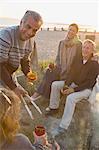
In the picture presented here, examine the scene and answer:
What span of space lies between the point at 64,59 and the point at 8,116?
5.51 ft

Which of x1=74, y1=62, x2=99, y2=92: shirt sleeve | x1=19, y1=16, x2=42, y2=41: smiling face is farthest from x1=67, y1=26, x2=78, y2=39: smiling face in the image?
x1=19, y1=16, x2=42, y2=41: smiling face

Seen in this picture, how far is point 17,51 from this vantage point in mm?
1824

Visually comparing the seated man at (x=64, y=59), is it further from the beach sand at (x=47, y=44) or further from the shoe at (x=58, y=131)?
the beach sand at (x=47, y=44)

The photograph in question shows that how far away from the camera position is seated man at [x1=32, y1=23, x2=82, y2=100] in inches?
106

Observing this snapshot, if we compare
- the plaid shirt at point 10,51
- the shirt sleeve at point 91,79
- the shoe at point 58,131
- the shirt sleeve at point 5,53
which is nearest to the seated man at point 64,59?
the shirt sleeve at point 91,79

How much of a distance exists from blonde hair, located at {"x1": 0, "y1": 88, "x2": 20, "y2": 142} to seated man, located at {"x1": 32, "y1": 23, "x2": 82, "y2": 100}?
4.77 ft

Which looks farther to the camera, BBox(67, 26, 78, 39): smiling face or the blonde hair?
BBox(67, 26, 78, 39): smiling face

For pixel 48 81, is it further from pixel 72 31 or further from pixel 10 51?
pixel 10 51

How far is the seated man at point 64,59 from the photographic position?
2.69 m

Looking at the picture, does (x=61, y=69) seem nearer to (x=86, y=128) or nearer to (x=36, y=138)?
(x=86, y=128)

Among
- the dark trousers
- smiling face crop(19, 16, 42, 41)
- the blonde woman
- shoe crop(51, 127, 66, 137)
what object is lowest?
shoe crop(51, 127, 66, 137)

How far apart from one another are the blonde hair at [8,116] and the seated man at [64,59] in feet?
4.77

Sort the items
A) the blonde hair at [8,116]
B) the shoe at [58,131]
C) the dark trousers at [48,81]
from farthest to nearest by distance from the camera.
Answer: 1. the dark trousers at [48,81]
2. the shoe at [58,131]
3. the blonde hair at [8,116]

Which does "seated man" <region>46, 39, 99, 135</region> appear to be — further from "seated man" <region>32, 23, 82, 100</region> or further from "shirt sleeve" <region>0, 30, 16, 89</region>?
"shirt sleeve" <region>0, 30, 16, 89</region>
